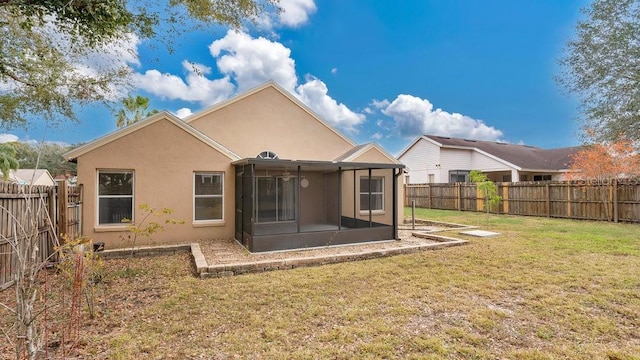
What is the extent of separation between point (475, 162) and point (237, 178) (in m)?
21.6

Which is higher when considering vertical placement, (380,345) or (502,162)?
(502,162)

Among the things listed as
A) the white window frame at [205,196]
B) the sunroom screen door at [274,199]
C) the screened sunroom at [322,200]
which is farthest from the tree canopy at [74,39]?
the sunroom screen door at [274,199]

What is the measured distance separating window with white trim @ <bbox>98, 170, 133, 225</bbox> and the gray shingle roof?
21756 mm

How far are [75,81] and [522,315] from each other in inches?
497

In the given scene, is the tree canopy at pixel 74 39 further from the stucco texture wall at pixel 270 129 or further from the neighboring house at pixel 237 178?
the stucco texture wall at pixel 270 129

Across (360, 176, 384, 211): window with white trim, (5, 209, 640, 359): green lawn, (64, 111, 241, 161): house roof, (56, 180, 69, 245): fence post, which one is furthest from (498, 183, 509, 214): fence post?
(56, 180, 69, 245): fence post

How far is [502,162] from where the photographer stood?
74.7 ft

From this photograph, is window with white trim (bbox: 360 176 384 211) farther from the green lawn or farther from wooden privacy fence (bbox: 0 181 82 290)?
wooden privacy fence (bbox: 0 181 82 290)

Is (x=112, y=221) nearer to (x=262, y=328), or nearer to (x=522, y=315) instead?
(x=262, y=328)

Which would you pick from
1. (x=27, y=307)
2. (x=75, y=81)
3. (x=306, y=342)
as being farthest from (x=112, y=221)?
(x=306, y=342)

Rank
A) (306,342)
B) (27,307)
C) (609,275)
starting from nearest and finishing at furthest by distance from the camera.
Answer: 1. (27,307)
2. (306,342)
3. (609,275)

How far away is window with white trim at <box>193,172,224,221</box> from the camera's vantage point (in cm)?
975

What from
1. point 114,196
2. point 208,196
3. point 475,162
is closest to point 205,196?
point 208,196

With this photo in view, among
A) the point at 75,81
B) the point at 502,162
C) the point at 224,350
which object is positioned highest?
the point at 75,81
